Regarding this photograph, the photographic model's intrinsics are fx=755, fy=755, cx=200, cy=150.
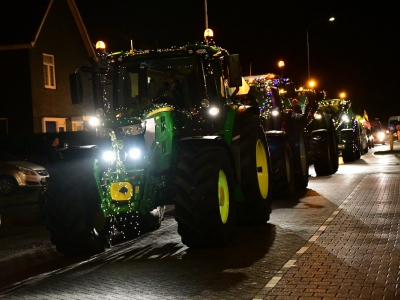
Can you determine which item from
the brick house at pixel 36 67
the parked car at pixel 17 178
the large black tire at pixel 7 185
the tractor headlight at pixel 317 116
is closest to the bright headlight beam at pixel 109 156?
the parked car at pixel 17 178

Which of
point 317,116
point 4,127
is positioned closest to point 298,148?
point 317,116

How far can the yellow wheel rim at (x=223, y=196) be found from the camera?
11.3 meters

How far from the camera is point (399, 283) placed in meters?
8.24

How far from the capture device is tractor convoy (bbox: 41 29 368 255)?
10.8 meters

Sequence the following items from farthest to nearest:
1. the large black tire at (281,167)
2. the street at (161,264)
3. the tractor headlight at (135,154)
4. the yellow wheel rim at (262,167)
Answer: the large black tire at (281,167) → the yellow wheel rim at (262,167) → the tractor headlight at (135,154) → the street at (161,264)

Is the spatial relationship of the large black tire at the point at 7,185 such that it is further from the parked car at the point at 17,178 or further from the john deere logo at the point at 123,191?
the john deere logo at the point at 123,191

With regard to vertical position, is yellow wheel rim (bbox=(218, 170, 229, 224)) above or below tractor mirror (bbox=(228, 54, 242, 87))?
below

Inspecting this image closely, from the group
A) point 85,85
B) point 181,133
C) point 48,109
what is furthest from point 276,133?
point 85,85

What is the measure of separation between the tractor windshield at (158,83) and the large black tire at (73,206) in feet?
4.98

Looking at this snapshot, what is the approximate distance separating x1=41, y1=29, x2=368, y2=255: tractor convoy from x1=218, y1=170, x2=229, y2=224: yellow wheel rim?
0.05 feet

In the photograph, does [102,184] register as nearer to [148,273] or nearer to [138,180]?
[138,180]

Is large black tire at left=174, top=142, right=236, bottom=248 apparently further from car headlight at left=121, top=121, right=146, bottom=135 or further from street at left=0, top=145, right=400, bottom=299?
car headlight at left=121, top=121, right=146, bottom=135

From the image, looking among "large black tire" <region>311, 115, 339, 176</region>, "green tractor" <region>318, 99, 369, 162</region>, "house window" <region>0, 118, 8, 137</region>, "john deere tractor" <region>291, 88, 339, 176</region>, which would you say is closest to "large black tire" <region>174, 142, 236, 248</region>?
"john deere tractor" <region>291, 88, 339, 176</region>

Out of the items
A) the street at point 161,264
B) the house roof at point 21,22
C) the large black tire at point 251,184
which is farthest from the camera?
the house roof at point 21,22
